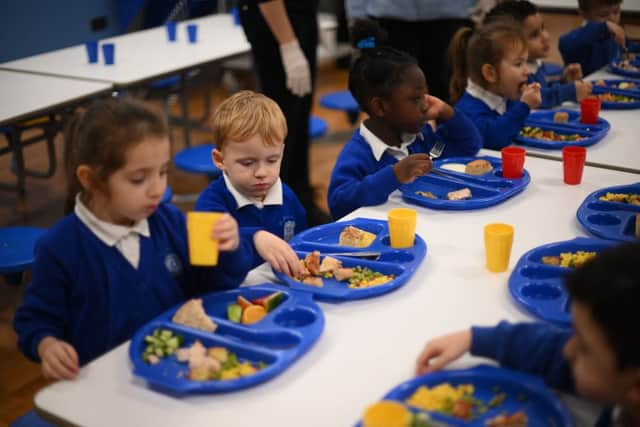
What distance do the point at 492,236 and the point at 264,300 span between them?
0.58 m

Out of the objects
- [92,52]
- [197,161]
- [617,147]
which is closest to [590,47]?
[617,147]

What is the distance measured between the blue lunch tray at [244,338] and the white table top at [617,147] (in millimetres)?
1432

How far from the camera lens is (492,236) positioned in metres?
1.81

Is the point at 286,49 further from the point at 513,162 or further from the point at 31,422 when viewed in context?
the point at 31,422

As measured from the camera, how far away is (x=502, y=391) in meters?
1.38

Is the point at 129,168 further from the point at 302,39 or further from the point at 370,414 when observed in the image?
the point at 302,39

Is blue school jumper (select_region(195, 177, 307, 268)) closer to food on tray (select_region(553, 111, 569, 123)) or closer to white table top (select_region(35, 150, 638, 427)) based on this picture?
white table top (select_region(35, 150, 638, 427))

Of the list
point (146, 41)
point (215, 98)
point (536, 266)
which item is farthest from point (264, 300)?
point (215, 98)

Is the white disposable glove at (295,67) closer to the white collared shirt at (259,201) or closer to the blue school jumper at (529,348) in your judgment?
the white collared shirt at (259,201)

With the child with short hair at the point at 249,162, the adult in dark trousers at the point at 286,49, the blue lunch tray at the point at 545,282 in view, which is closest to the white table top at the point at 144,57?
the adult in dark trousers at the point at 286,49

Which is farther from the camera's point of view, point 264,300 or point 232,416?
point 264,300

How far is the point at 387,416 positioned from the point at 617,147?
6.54ft

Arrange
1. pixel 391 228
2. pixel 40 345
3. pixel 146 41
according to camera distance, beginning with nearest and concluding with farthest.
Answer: pixel 40 345, pixel 391 228, pixel 146 41

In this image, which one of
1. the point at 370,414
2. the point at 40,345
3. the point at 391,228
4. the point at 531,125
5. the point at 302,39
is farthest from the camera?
the point at 302,39
